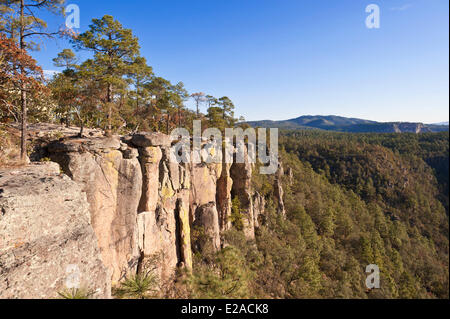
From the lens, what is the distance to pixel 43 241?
17.4 ft

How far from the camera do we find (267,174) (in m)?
43.6

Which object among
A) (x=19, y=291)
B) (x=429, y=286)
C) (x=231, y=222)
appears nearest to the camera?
(x=19, y=291)

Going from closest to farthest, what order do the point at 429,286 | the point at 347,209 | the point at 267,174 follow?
the point at 267,174
the point at 429,286
the point at 347,209

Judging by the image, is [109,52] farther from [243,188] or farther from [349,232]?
[349,232]

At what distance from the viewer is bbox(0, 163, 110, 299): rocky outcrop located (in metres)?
4.64

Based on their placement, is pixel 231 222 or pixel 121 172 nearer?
pixel 121 172

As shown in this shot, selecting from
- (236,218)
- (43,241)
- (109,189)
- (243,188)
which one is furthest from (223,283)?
(243,188)

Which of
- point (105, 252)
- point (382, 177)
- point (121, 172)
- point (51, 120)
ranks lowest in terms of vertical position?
point (382, 177)

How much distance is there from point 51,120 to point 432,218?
10566 centimetres

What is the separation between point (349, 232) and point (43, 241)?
52098 millimetres

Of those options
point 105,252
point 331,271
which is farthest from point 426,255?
point 105,252

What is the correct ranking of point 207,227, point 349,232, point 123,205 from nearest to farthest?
point 123,205 → point 207,227 → point 349,232

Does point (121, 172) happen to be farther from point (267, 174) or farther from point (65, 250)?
point (267, 174)

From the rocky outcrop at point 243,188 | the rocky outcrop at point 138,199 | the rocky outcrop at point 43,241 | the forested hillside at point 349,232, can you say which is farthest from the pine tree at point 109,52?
the rocky outcrop at point 243,188
